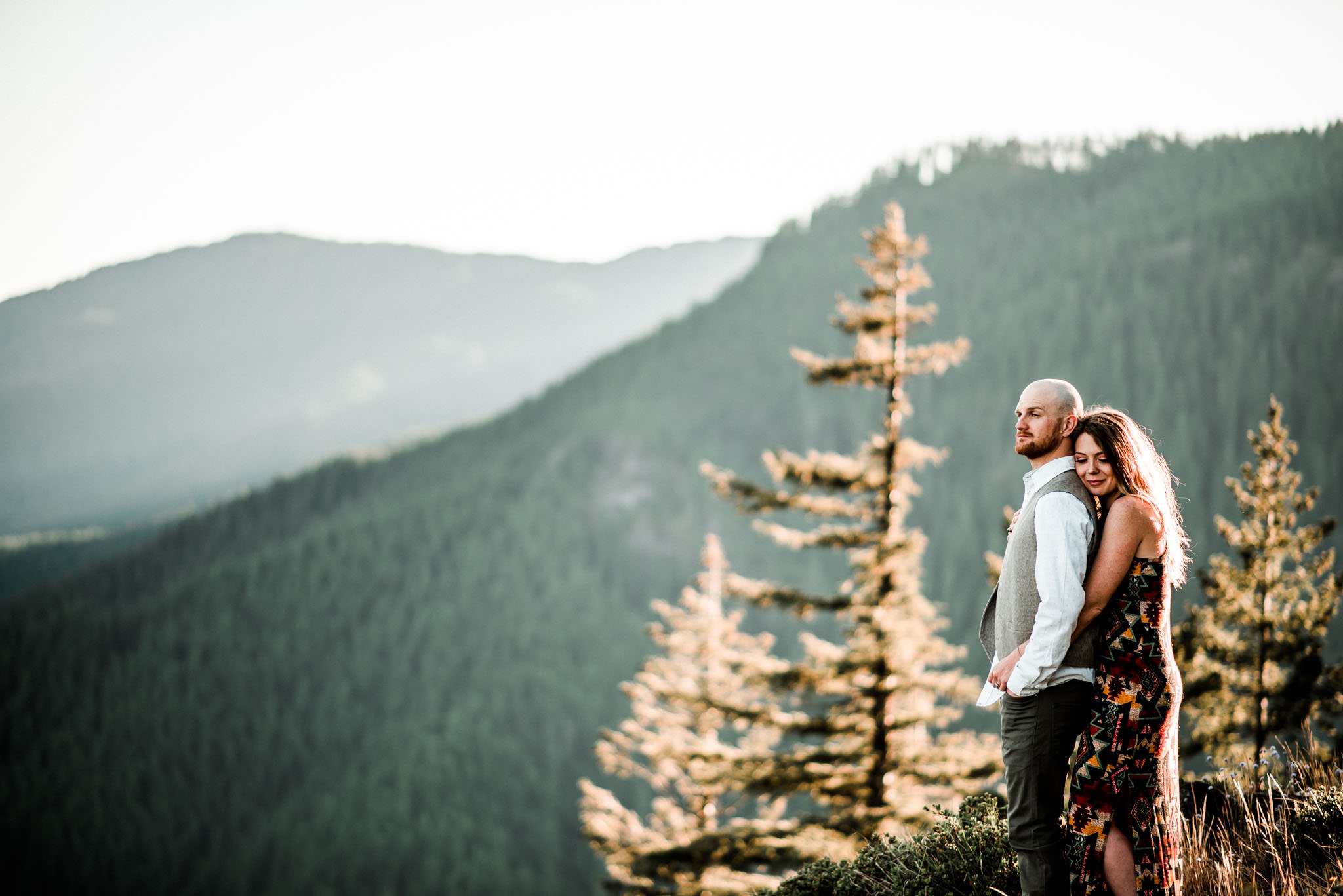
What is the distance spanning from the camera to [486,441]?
503ft

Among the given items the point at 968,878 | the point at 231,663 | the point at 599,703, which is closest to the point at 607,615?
the point at 599,703

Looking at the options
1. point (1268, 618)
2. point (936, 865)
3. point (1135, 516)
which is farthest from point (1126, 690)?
point (1268, 618)

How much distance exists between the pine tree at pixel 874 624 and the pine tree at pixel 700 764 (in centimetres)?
44

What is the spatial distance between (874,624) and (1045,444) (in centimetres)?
486

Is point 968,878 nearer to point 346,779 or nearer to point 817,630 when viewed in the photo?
point 346,779

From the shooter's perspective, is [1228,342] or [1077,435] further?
[1228,342]

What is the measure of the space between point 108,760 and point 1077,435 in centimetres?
11190

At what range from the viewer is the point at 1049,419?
3.25 meters

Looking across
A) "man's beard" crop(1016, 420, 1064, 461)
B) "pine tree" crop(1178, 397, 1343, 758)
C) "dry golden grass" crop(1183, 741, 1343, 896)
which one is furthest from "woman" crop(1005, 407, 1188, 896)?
"pine tree" crop(1178, 397, 1343, 758)

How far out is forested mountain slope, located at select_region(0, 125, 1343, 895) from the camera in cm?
7825

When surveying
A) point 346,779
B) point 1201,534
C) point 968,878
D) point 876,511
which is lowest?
point 346,779

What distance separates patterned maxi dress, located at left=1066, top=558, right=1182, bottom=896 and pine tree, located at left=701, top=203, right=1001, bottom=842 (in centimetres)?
454

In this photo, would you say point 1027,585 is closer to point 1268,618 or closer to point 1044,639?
point 1044,639

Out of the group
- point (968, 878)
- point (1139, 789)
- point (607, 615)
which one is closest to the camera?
point (1139, 789)
